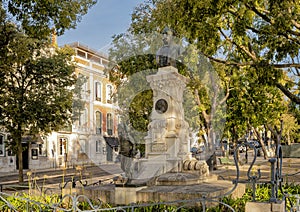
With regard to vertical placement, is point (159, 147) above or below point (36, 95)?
below

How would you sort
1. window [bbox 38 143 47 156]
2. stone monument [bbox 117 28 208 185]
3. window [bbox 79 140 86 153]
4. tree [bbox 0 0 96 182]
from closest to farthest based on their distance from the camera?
stone monument [bbox 117 28 208 185] → tree [bbox 0 0 96 182] → window [bbox 38 143 47 156] → window [bbox 79 140 86 153]

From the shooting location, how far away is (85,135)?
1384 inches

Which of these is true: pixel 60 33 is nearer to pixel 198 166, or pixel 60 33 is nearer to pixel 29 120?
pixel 198 166

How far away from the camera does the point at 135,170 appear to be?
998 centimetres

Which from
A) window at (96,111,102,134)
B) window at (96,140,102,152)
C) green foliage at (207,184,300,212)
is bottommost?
green foliage at (207,184,300,212)

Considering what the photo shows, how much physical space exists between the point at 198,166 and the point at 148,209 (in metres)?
4.91

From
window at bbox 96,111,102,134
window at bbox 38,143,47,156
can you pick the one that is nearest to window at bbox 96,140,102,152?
window at bbox 96,111,102,134

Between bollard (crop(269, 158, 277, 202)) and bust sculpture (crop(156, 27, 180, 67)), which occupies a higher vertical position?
bust sculpture (crop(156, 27, 180, 67))

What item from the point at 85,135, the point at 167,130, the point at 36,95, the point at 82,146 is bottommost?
the point at 82,146

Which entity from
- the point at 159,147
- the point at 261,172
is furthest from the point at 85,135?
the point at 159,147

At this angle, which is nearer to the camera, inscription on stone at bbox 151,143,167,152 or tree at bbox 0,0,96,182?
inscription on stone at bbox 151,143,167,152

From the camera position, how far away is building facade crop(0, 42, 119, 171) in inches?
1162

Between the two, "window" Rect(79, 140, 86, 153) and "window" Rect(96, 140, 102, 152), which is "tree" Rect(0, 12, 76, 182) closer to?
"window" Rect(96, 140, 102, 152)

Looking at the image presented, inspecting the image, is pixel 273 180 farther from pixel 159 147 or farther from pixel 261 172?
pixel 261 172
